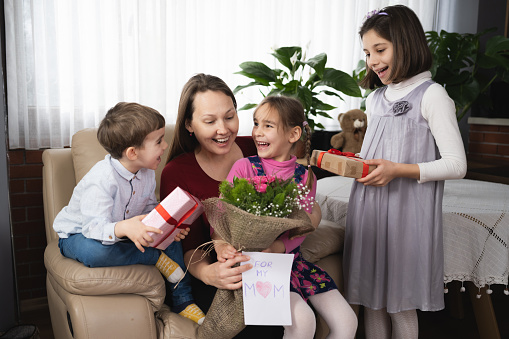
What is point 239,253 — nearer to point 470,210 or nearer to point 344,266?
point 344,266

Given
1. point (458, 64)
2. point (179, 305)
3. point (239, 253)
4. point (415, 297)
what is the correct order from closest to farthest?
point (239, 253), point (179, 305), point (415, 297), point (458, 64)

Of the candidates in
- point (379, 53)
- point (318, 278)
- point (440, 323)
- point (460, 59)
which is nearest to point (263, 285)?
point (318, 278)

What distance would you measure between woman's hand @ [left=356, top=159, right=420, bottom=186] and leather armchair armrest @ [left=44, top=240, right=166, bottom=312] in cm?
76

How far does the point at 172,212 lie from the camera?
1.37 metres

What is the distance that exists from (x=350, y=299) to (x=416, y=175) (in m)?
0.54

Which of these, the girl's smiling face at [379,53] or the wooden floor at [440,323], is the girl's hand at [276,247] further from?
the wooden floor at [440,323]

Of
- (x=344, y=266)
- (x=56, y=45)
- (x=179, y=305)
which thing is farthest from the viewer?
(x=56, y=45)

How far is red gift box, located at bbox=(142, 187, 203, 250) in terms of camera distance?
136 centimetres

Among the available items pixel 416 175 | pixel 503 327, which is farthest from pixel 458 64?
pixel 416 175

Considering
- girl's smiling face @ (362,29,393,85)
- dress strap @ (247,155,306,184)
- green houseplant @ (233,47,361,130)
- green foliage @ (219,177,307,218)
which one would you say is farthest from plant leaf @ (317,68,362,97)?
green foliage @ (219,177,307,218)

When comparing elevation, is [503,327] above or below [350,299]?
below

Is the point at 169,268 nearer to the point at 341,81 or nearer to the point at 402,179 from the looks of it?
the point at 402,179

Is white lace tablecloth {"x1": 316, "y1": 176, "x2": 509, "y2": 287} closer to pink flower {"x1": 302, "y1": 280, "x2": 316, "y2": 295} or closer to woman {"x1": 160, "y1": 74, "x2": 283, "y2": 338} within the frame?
pink flower {"x1": 302, "y1": 280, "x2": 316, "y2": 295}

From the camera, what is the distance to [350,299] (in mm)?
1842
